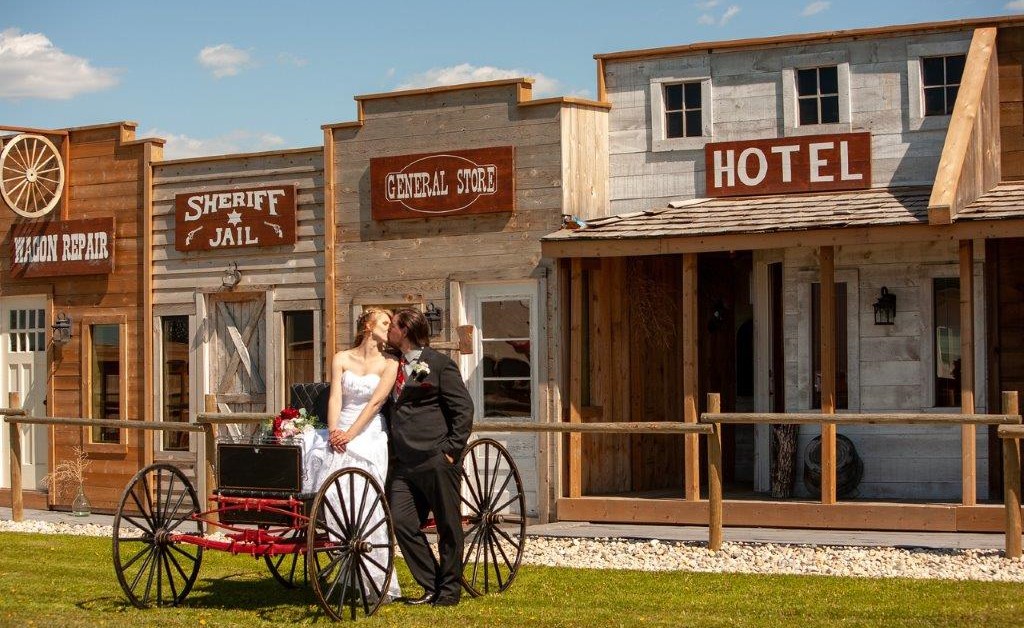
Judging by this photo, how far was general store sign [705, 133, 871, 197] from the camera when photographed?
13.9m

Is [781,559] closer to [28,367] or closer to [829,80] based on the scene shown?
[829,80]

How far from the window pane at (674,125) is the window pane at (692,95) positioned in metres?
0.15

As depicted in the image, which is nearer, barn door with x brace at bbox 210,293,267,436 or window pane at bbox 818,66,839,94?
window pane at bbox 818,66,839,94

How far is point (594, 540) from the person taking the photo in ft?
40.2

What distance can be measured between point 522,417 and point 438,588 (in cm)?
583

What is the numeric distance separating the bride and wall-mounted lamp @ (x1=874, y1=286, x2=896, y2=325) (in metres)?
6.52

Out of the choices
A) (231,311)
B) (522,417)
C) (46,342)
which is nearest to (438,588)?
(522,417)

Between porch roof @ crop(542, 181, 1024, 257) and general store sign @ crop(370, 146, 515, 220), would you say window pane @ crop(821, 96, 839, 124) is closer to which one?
porch roof @ crop(542, 181, 1024, 257)

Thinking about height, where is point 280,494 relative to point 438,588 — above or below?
above

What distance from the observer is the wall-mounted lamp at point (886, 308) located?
45.1 ft

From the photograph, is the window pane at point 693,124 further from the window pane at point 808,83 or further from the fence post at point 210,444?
the fence post at point 210,444

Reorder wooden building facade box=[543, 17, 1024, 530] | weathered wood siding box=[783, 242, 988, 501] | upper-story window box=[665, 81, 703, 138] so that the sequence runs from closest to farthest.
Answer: wooden building facade box=[543, 17, 1024, 530]
weathered wood siding box=[783, 242, 988, 501]
upper-story window box=[665, 81, 703, 138]

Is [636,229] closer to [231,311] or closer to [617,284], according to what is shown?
[617,284]

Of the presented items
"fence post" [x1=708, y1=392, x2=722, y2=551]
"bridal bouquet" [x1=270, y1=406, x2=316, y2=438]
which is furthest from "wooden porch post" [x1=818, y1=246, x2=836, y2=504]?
"bridal bouquet" [x1=270, y1=406, x2=316, y2=438]
